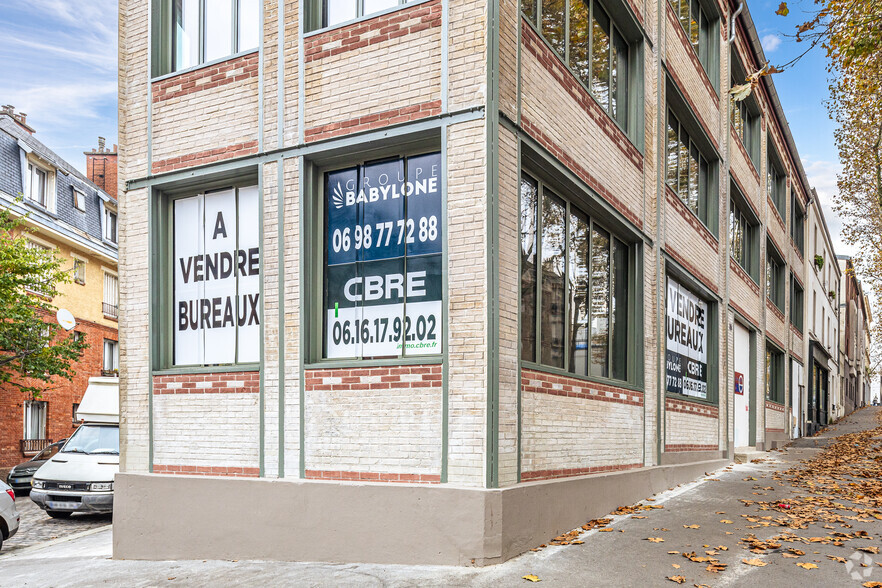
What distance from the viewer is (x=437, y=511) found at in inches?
288

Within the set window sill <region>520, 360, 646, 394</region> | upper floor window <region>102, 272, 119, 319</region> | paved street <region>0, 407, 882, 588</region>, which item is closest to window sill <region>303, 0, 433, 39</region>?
window sill <region>520, 360, 646, 394</region>

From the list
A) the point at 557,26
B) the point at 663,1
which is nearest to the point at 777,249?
the point at 663,1

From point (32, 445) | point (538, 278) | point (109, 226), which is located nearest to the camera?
point (538, 278)

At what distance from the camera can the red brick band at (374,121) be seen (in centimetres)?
791

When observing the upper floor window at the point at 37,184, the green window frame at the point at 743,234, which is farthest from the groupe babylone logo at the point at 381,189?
the upper floor window at the point at 37,184

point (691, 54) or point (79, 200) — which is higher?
point (691, 54)

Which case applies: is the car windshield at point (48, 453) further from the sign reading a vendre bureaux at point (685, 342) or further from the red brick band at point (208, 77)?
the sign reading a vendre bureaux at point (685, 342)

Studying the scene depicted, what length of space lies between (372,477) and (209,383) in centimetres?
259

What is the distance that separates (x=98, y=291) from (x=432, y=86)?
27930 mm

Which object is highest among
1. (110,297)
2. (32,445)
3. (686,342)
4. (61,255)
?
(61,255)

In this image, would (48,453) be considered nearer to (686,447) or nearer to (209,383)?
(209,383)

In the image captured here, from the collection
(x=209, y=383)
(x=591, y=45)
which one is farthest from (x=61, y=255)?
(x=591, y=45)

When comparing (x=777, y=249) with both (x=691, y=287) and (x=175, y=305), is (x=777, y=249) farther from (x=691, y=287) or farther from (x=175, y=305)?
(x=175, y=305)

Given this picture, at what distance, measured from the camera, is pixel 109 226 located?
33875 millimetres
